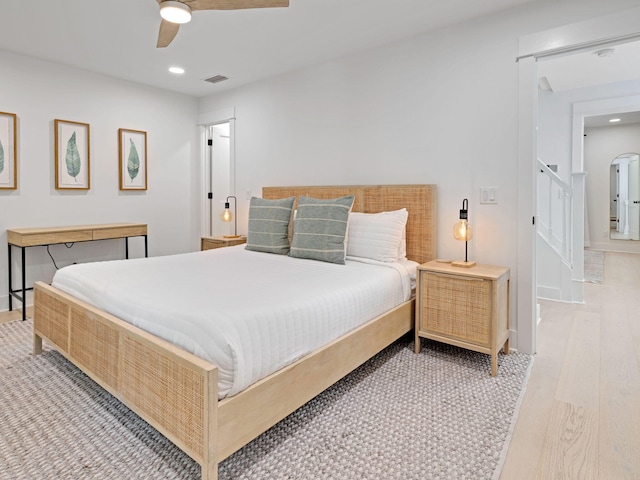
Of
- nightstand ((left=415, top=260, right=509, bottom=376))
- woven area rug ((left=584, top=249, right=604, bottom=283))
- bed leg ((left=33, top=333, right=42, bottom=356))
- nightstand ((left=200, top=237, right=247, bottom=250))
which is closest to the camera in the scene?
nightstand ((left=415, top=260, right=509, bottom=376))

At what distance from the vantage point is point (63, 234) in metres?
3.53

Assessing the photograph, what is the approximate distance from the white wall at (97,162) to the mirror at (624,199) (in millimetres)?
7674

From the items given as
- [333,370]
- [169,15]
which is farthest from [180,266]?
[169,15]

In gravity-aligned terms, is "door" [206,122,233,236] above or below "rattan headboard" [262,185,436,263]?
above

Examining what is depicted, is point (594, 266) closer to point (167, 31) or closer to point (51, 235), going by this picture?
point (167, 31)

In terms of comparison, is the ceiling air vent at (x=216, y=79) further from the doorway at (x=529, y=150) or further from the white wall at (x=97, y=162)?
the doorway at (x=529, y=150)

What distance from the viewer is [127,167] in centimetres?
438

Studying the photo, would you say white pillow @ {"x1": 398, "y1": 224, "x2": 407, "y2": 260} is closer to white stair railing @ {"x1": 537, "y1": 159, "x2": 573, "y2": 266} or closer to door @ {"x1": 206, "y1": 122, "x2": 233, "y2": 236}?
white stair railing @ {"x1": 537, "y1": 159, "x2": 573, "y2": 266}

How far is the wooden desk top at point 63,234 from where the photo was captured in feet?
11.0

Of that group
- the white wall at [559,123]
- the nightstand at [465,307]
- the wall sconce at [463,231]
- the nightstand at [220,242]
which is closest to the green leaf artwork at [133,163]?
the nightstand at [220,242]

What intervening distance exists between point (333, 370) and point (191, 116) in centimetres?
419

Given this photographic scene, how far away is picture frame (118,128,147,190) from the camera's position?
4316mm

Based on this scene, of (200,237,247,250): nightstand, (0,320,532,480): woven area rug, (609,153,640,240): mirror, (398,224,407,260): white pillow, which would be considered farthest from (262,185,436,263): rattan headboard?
(609,153,640,240): mirror

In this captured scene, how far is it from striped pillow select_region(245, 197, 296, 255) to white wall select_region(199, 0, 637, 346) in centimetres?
64
